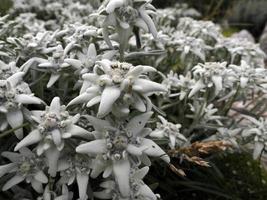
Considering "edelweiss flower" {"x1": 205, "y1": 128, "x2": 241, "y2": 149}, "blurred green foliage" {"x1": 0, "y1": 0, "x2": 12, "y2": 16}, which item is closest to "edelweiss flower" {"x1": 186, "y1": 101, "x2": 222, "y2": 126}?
"edelweiss flower" {"x1": 205, "y1": 128, "x2": 241, "y2": 149}

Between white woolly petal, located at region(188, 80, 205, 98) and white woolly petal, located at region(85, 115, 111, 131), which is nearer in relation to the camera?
white woolly petal, located at region(85, 115, 111, 131)

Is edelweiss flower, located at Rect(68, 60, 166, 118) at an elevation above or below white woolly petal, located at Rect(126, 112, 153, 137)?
above

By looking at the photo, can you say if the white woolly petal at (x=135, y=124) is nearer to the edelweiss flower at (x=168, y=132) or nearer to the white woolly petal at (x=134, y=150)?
the white woolly petal at (x=134, y=150)

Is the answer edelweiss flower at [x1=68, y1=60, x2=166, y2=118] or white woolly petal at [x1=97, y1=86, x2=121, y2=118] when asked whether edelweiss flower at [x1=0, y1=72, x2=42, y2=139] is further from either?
white woolly petal at [x1=97, y1=86, x2=121, y2=118]

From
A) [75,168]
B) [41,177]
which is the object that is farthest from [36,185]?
[75,168]

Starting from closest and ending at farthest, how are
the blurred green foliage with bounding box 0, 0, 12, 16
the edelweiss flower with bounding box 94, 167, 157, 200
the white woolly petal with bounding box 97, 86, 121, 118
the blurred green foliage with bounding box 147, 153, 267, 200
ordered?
the white woolly petal with bounding box 97, 86, 121, 118 < the edelweiss flower with bounding box 94, 167, 157, 200 < the blurred green foliage with bounding box 147, 153, 267, 200 < the blurred green foliage with bounding box 0, 0, 12, 16

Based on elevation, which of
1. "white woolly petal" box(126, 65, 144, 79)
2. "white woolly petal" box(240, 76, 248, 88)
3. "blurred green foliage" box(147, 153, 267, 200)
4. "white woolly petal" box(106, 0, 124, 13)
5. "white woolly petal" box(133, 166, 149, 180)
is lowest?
"blurred green foliage" box(147, 153, 267, 200)
